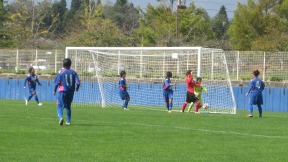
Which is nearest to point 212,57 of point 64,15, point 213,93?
point 213,93

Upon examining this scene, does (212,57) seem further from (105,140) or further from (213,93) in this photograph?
(105,140)

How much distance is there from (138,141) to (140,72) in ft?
76.6

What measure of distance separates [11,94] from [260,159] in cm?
3603

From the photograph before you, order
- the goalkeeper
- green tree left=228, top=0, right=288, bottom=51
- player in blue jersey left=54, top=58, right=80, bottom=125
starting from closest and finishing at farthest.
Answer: player in blue jersey left=54, top=58, right=80, bottom=125 < the goalkeeper < green tree left=228, top=0, right=288, bottom=51

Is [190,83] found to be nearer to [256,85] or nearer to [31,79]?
[256,85]

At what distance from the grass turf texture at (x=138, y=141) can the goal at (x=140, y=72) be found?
1260 centimetres

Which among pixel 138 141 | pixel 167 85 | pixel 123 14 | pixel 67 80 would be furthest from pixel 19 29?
pixel 138 141

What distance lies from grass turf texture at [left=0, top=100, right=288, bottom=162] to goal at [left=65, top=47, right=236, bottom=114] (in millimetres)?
12605

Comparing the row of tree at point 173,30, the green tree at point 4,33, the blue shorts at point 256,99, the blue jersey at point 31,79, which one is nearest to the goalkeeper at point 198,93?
the blue shorts at point 256,99

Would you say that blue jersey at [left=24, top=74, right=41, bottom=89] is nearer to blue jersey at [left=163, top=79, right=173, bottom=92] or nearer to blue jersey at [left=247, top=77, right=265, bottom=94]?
blue jersey at [left=163, top=79, right=173, bottom=92]

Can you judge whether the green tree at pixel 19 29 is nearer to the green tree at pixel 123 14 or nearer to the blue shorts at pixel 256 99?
the green tree at pixel 123 14

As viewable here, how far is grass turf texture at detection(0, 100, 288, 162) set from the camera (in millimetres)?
14258

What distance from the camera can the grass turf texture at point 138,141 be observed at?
14.3 metres

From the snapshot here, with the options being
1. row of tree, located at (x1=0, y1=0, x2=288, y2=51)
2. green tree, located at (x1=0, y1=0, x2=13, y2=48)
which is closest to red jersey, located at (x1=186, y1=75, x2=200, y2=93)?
row of tree, located at (x1=0, y1=0, x2=288, y2=51)
